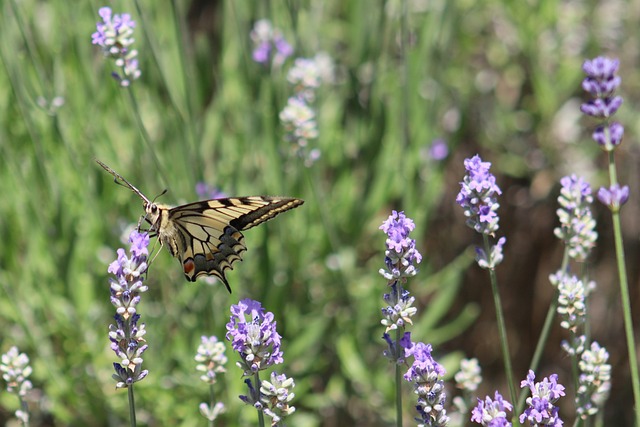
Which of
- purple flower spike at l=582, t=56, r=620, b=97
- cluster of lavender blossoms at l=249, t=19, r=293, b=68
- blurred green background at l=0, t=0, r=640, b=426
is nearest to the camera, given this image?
purple flower spike at l=582, t=56, r=620, b=97

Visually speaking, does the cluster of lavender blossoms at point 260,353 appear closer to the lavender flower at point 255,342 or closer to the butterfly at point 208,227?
the lavender flower at point 255,342

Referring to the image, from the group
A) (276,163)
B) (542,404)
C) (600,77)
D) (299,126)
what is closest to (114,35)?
(299,126)

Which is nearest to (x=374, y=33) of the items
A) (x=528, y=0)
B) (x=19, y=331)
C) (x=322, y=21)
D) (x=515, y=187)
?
(x=322, y=21)

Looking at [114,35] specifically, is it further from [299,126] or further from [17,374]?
[17,374]

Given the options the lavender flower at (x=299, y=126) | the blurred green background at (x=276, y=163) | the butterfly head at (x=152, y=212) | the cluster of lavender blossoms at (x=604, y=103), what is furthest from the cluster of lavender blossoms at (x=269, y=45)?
the cluster of lavender blossoms at (x=604, y=103)

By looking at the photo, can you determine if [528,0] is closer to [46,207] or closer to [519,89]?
[519,89]

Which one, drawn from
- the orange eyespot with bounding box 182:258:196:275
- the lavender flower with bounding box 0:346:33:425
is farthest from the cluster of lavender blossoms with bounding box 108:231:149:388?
the orange eyespot with bounding box 182:258:196:275

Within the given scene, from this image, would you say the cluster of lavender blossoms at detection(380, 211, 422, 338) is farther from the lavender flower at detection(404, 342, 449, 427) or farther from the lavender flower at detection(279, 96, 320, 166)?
the lavender flower at detection(279, 96, 320, 166)
